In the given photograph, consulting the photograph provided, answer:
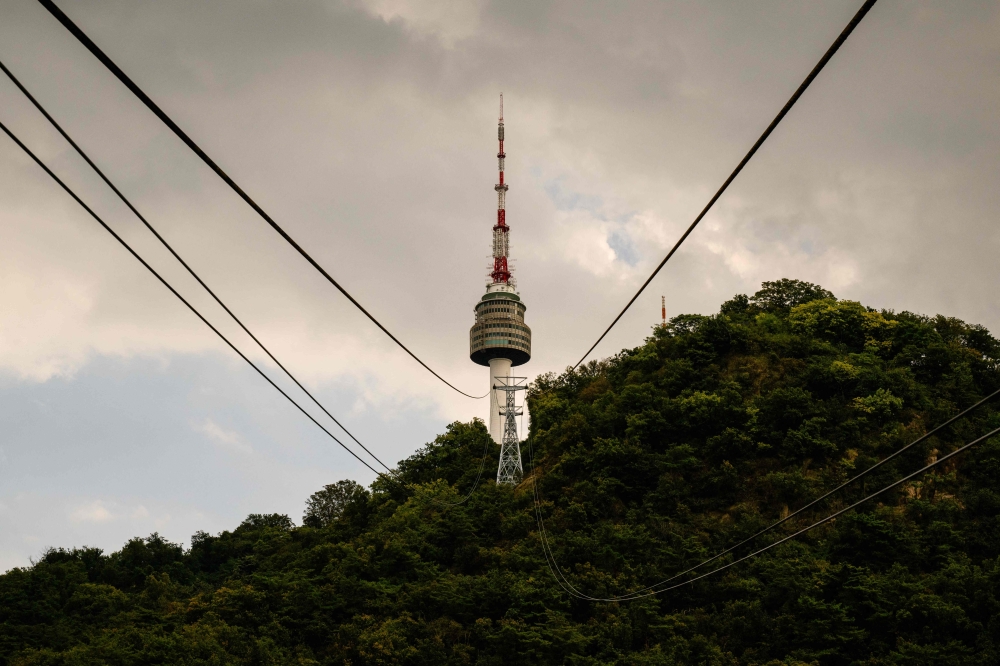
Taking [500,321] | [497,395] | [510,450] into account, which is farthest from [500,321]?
[510,450]

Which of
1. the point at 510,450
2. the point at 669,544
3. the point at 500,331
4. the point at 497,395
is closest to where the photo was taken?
the point at 669,544

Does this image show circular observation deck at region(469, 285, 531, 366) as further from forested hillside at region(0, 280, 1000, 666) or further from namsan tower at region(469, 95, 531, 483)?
forested hillside at region(0, 280, 1000, 666)

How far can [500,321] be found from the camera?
95.9 meters

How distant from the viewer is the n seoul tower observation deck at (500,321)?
95.6 metres

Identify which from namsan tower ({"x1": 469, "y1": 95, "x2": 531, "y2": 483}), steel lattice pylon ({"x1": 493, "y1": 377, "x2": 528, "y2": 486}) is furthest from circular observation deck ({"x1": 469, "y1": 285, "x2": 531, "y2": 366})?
steel lattice pylon ({"x1": 493, "y1": 377, "x2": 528, "y2": 486})

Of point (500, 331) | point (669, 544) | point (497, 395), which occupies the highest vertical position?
point (500, 331)

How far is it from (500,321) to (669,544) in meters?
53.2

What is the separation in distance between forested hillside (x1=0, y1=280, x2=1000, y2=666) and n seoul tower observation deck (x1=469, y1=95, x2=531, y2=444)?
86.8ft

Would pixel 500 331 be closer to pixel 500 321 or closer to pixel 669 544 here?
pixel 500 321

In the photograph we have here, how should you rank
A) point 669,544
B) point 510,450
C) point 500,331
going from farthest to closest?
point 500,331, point 510,450, point 669,544

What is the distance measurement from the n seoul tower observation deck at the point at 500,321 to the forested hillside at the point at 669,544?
86.8 ft

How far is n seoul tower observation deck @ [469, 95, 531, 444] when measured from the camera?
9562 centimetres

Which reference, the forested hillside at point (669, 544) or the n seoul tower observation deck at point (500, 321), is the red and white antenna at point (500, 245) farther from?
the forested hillside at point (669, 544)

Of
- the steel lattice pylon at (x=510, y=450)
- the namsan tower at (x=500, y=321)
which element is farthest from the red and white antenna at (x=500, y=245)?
the steel lattice pylon at (x=510, y=450)
